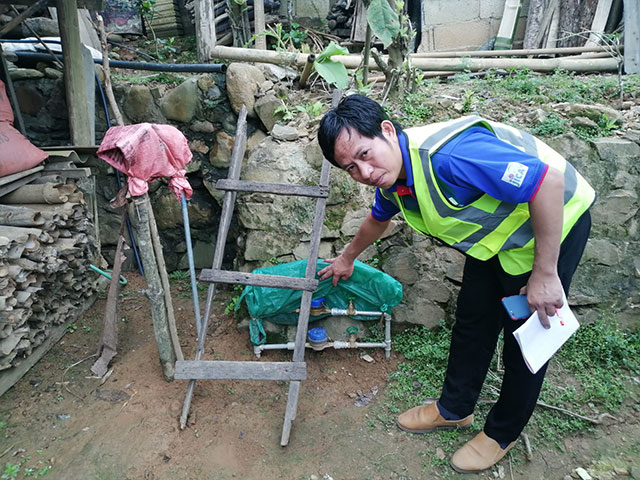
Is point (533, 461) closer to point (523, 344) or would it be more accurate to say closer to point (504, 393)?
point (504, 393)

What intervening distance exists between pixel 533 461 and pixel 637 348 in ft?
4.37

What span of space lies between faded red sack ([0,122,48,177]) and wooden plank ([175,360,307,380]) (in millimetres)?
1907

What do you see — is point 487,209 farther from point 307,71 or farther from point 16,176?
point 16,176

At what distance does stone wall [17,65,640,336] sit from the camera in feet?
10.1

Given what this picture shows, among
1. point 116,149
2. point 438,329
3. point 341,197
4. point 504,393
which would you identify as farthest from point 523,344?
point 116,149

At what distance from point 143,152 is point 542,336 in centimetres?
205

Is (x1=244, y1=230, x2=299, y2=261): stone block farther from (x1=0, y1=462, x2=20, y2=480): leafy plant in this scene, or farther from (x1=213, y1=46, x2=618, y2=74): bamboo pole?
(x1=213, y1=46, x2=618, y2=74): bamboo pole

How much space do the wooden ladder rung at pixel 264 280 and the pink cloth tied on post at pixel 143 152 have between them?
21.9 inches

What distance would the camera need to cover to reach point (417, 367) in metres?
Answer: 2.88

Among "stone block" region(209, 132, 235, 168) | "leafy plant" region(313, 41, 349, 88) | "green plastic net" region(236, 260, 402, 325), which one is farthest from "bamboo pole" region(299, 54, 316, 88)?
"green plastic net" region(236, 260, 402, 325)

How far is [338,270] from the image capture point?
2.63 metres

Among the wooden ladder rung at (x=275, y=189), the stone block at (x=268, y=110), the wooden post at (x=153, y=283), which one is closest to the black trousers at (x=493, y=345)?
the wooden ladder rung at (x=275, y=189)

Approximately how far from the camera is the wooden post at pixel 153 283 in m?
2.43

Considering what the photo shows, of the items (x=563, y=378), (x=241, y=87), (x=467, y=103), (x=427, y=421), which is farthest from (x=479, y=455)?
(x=241, y=87)
